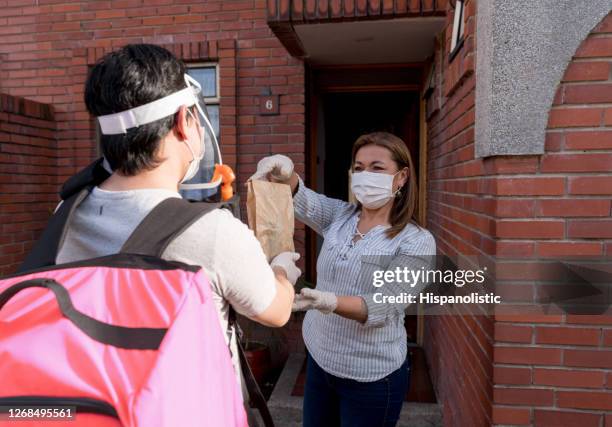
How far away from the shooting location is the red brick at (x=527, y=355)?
1.74 meters

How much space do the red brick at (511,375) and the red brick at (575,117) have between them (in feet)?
2.97

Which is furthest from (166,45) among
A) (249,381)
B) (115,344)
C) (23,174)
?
(115,344)

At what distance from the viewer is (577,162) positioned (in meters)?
1.68

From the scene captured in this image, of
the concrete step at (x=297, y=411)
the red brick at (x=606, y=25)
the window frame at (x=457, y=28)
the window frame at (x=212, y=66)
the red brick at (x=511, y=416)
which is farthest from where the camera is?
the window frame at (x=212, y=66)

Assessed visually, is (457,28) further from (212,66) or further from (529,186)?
(212,66)

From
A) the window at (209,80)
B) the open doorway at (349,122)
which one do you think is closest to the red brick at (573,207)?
the window at (209,80)

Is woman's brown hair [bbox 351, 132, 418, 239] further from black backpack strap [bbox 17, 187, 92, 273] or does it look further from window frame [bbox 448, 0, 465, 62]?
black backpack strap [bbox 17, 187, 92, 273]

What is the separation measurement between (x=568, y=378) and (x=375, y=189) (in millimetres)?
1080

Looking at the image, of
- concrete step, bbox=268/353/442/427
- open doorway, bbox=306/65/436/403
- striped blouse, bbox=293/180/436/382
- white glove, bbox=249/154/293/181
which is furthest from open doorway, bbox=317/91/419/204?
striped blouse, bbox=293/180/436/382

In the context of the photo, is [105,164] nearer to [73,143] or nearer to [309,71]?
[309,71]

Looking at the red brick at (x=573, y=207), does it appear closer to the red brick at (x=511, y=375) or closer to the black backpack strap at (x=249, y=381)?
the red brick at (x=511, y=375)

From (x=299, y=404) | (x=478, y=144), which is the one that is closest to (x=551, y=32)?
(x=478, y=144)

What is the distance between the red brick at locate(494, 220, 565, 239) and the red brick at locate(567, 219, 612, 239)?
33 millimetres

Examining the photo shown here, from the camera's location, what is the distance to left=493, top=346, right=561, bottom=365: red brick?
1.74 metres
